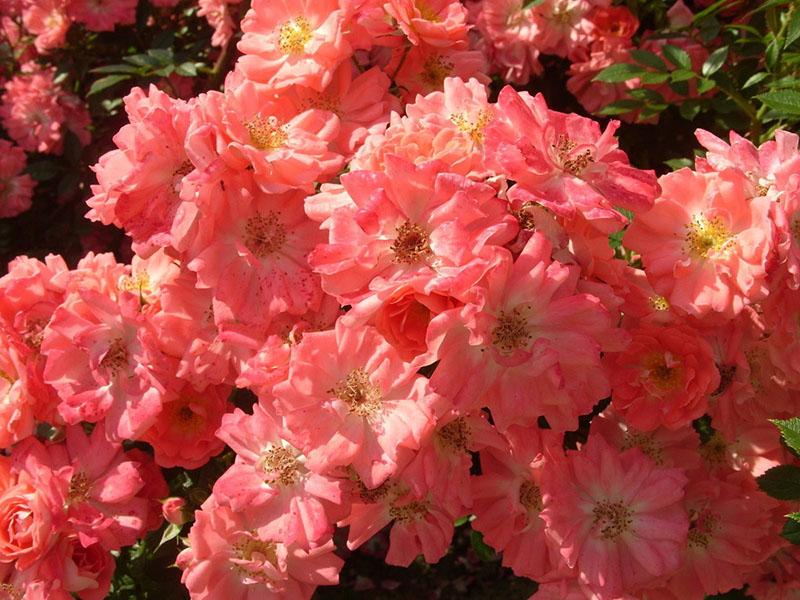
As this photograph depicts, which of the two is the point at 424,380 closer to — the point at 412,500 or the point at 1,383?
the point at 412,500

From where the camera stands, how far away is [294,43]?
161 centimetres

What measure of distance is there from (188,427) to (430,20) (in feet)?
2.96

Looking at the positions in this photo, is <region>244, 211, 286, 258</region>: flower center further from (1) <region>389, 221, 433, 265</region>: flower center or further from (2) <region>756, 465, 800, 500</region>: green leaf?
(2) <region>756, 465, 800, 500</region>: green leaf

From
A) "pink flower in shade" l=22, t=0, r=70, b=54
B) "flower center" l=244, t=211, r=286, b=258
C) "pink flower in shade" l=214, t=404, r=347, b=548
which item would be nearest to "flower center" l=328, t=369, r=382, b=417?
"pink flower in shade" l=214, t=404, r=347, b=548

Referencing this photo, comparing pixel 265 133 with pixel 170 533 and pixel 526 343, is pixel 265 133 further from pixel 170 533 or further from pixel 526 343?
pixel 170 533

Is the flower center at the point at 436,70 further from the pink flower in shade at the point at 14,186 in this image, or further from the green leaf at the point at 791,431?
the pink flower in shade at the point at 14,186

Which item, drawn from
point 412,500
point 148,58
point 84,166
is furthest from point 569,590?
point 84,166

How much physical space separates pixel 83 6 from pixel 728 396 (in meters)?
2.53

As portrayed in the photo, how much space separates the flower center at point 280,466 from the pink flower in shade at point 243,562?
10 cm

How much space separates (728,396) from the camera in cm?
158

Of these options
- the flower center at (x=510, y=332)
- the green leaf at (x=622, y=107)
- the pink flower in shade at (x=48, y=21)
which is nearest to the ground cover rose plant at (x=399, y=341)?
the flower center at (x=510, y=332)

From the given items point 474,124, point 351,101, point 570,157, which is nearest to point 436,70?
point 351,101

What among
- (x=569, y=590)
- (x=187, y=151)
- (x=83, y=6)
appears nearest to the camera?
(x=187, y=151)

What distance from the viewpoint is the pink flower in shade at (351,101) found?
164cm
